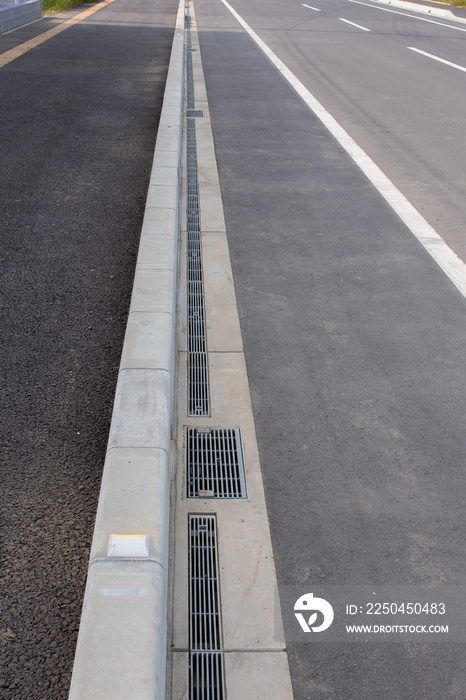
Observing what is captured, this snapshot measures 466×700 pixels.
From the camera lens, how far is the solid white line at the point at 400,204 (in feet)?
19.1

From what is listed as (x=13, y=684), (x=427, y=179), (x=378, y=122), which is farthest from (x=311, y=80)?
(x=13, y=684)

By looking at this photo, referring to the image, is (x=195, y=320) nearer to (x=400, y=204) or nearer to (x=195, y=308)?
(x=195, y=308)

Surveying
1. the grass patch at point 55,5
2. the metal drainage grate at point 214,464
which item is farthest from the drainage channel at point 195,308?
the grass patch at point 55,5

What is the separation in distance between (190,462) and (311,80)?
12672 mm

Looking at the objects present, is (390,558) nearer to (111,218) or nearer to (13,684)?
(13,684)

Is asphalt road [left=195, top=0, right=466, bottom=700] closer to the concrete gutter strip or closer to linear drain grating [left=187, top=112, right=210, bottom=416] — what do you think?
linear drain grating [left=187, top=112, right=210, bottom=416]

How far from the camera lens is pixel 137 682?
203 cm

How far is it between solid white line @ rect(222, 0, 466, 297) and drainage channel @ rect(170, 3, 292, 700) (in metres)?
2.06

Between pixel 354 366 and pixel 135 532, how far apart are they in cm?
218

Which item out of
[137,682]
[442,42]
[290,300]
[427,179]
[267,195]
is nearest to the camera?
[137,682]

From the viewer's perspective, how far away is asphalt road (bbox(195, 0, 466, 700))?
9.23ft

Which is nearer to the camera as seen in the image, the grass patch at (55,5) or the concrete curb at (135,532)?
the concrete curb at (135,532)

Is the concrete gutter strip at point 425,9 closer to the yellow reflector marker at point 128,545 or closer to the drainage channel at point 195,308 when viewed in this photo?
the drainage channel at point 195,308

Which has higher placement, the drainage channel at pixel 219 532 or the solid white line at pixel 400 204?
the solid white line at pixel 400 204
